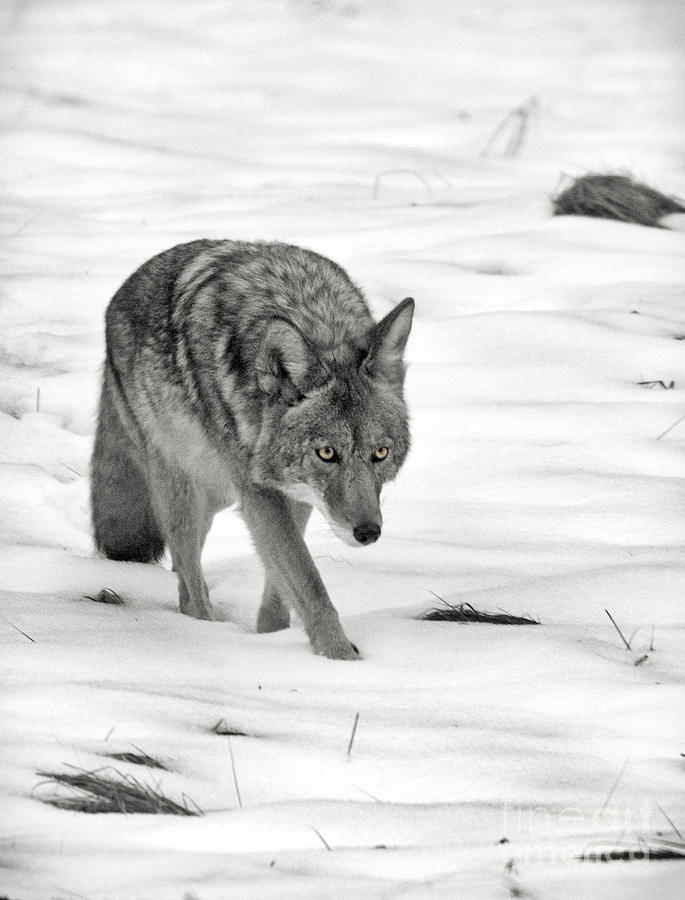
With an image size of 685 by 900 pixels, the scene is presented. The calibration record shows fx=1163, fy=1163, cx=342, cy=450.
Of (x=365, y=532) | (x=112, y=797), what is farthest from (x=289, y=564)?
(x=112, y=797)

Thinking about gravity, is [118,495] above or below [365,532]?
below

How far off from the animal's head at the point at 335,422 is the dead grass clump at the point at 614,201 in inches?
178

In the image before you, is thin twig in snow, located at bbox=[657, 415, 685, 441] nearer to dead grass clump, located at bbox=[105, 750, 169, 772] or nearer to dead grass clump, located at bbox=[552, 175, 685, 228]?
dead grass clump, located at bbox=[552, 175, 685, 228]

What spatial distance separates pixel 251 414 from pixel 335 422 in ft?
1.31

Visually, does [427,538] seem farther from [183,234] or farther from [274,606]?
[183,234]

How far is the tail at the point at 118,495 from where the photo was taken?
5.29 m

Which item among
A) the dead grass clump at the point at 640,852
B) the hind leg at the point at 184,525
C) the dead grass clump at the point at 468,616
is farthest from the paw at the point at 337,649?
the dead grass clump at the point at 640,852

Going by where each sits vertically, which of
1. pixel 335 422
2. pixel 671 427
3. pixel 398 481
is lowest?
pixel 398 481

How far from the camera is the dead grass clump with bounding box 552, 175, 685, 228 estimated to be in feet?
28.0

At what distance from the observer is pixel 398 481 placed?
19.1ft

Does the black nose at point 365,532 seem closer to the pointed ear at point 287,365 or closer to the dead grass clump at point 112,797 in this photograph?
the pointed ear at point 287,365

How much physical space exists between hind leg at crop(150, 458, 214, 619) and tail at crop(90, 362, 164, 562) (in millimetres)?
128

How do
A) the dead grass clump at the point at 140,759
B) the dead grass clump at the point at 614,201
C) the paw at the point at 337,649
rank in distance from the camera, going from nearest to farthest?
the dead grass clump at the point at 140,759 → the paw at the point at 337,649 → the dead grass clump at the point at 614,201

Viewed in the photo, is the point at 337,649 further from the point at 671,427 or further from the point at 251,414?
the point at 671,427
